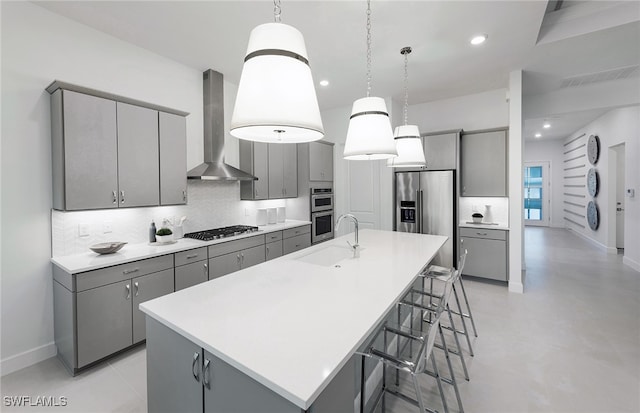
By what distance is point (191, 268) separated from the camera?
295 centimetres

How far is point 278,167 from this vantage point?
4.55m

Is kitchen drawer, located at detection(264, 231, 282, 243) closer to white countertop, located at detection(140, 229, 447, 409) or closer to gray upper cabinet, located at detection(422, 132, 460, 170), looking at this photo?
white countertop, located at detection(140, 229, 447, 409)

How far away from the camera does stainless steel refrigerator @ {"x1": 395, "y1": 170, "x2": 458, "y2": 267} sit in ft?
14.5

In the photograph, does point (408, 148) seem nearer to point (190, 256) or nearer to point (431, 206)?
point (431, 206)

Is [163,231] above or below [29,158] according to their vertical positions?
below

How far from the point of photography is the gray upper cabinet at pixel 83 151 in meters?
2.33

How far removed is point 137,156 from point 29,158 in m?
0.77

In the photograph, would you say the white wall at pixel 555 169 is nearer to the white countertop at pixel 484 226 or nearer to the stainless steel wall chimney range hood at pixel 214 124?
the white countertop at pixel 484 226

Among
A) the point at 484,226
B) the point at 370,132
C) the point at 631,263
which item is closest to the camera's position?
the point at 370,132

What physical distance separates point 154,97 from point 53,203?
1.51m

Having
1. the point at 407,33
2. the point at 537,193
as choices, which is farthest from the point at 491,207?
the point at 537,193

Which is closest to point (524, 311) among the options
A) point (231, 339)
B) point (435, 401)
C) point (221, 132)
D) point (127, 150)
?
point (435, 401)

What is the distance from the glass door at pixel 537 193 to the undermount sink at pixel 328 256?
9.62 m

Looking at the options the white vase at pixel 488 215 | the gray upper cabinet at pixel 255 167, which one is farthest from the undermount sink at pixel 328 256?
the white vase at pixel 488 215
